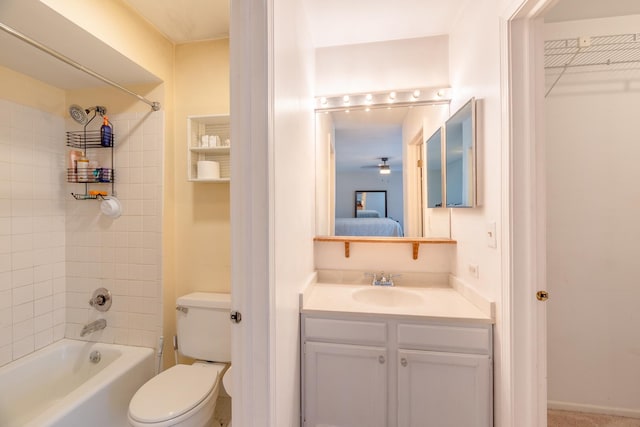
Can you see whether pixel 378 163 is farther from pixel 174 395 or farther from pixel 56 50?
pixel 56 50

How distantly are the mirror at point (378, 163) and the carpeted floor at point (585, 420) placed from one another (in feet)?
4.11

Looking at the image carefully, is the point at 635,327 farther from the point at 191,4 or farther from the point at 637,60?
the point at 191,4

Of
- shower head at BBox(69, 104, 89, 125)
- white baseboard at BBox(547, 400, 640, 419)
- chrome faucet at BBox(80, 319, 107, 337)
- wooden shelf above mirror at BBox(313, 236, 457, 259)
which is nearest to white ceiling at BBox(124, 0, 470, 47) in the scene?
shower head at BBox(69, 104, 89, 125)

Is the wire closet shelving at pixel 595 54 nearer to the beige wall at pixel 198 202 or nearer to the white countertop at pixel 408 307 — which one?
the white countertop at pixel 408 307

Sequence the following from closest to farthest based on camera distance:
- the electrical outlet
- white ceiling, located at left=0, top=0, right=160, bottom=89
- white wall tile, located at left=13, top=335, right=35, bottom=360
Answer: white ceiling, located at left=0, top=0, right=160, bottom=89
the electrical outlet
white wall tile, located at left=13, top=335, right=35, bottom=360

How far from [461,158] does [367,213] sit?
694 mm

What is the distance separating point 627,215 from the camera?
5.03ft

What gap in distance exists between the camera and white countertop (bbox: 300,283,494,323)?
1.27 metres

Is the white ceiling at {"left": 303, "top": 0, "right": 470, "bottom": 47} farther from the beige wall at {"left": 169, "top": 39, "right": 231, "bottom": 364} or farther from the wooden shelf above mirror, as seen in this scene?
the wooden shelf above mirror

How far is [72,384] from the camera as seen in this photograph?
176 cm

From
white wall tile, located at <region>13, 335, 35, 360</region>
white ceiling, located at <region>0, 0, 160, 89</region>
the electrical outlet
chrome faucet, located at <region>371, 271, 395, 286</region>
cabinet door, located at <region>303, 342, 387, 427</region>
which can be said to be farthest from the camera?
chrome faucet, located at <region>371, 271, 395, 286</region>

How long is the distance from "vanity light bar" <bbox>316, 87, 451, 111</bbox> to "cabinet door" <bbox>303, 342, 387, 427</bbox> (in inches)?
60.5

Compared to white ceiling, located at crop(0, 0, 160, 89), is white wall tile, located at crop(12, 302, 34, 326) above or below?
below

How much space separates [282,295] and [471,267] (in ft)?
3.59
